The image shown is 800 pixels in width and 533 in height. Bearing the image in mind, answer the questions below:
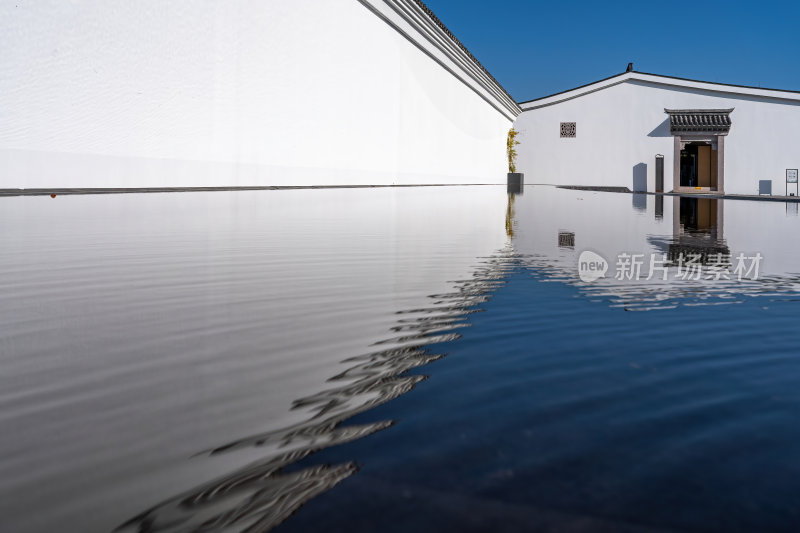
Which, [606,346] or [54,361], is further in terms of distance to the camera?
[606,346]

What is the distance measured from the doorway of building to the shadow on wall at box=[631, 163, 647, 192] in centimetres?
129

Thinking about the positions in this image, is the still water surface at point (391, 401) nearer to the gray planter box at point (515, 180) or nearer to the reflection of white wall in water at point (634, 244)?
the reflection of white wall in water at point (634, 244)

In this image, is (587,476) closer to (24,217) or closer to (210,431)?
(210,431)

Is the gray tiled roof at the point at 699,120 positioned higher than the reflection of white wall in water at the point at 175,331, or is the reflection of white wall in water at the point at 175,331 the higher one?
the gray tiled roof at the point at 699,120

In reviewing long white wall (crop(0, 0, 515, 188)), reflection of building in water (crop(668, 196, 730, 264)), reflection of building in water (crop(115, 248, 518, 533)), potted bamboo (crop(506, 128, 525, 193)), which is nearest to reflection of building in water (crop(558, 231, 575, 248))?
reflection of building in water (crop(668, 196, 730, 264))

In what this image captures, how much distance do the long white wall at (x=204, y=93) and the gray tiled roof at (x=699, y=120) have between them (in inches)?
447

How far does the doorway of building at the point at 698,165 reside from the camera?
2092 centimetres

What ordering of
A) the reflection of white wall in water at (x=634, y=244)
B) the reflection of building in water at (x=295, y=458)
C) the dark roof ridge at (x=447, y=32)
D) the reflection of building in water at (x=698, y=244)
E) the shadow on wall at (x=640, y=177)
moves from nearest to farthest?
the reflection of building in water at (x=295, y=458) → the reflection of white wall in water at (x=634, y=244) → the reflection of building in water at (x=698, y=244) → the dark roof ridge at (x=447, y=32) → the shadow on wall at (x=640, y=177)

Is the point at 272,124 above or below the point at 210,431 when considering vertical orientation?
above

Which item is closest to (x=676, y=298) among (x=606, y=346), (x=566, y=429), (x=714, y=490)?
(x=606, y=346)

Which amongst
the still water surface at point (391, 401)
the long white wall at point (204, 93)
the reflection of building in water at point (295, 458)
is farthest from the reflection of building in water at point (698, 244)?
the long white wall at point (204, 93)

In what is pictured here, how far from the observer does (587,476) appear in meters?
0.72

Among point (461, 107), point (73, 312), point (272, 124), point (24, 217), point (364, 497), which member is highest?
point (461, 107)

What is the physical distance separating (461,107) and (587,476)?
1625 cm
